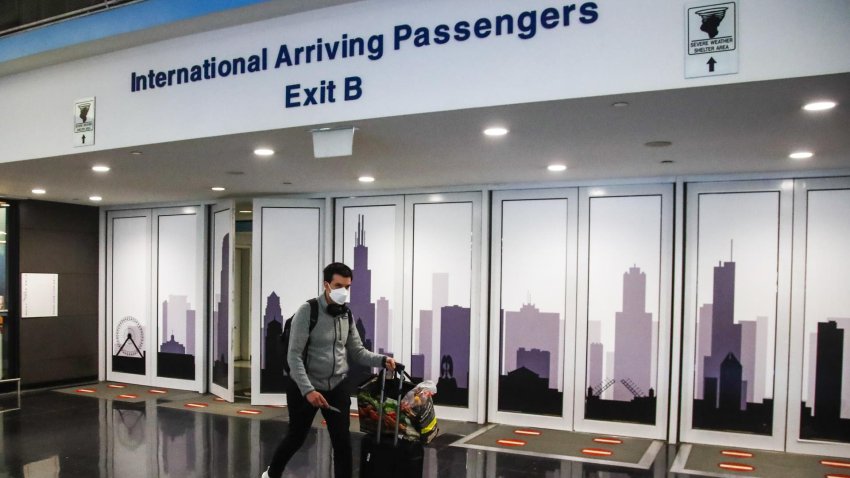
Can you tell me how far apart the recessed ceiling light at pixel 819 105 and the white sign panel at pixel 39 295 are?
9.41 m

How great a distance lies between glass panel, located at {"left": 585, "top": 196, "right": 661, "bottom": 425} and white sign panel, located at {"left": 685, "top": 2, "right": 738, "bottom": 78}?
11.5ft

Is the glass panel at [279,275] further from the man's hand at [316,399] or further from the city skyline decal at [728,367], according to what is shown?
the city skyline decal at [728,367]

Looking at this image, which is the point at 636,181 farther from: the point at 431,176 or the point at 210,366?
Result: the point at 210,366

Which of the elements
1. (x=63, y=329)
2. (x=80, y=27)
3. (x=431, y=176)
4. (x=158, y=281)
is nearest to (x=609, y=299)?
(x=431, y=176)

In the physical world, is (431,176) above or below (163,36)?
below

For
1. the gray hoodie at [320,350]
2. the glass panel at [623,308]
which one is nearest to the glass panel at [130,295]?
the gray hoodie at [320,350]

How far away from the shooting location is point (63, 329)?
9742mm

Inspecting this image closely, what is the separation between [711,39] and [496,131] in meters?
1.57

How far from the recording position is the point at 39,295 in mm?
9414

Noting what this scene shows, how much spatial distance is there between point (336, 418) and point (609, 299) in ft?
11.8

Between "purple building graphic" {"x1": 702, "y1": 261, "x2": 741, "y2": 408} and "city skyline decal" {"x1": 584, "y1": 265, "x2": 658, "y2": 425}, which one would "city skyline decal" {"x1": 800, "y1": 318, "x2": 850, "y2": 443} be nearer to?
"purple building graphic" {"x1": 702, "y1": 261, "x2": 741, "y2": 408}

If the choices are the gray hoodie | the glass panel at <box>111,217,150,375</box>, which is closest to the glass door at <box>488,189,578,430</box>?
the gray hoodie

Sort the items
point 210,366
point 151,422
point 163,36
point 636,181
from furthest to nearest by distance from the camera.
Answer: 1. point 210,366
2. point 151,422
3. point 636,181
4. point 163,36

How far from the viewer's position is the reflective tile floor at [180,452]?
5.64 m
